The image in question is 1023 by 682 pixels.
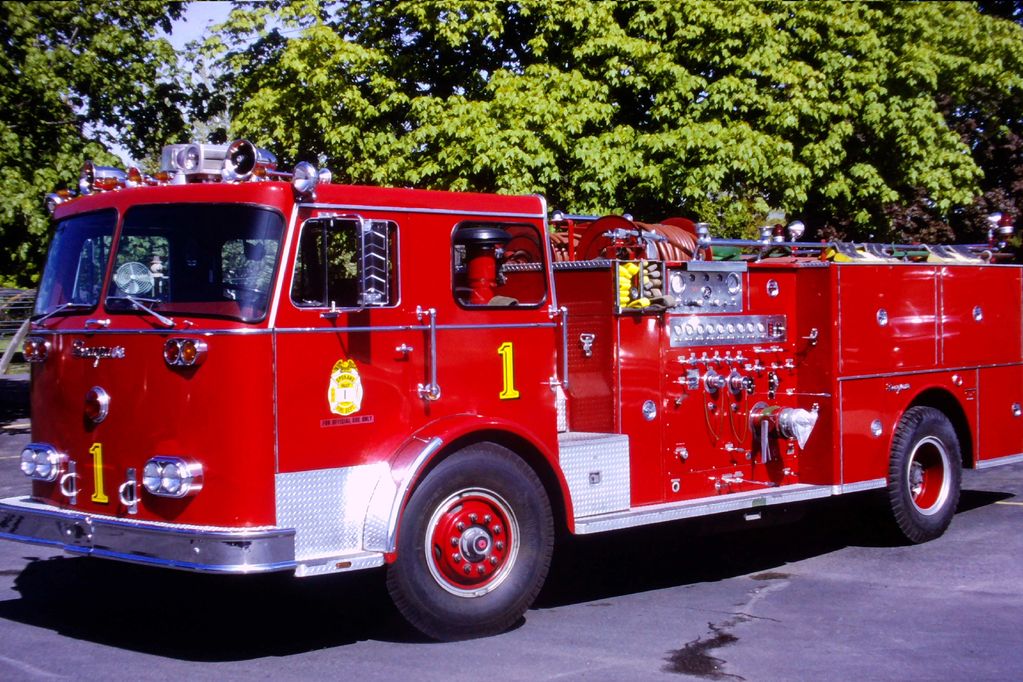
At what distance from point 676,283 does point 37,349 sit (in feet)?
13.5

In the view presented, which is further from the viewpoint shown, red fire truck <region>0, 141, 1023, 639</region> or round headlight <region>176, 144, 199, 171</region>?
round headlight <region>176, 144, 199, 171</region>

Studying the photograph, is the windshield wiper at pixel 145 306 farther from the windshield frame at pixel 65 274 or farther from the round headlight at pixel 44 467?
the round headlight at pixel 44 467

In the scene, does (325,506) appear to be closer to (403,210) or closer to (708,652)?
(403,210)

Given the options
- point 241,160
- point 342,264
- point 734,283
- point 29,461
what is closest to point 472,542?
point 342,264

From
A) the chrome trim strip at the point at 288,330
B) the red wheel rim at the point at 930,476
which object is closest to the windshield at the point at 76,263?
the chrome trim strip at the point at 288,330

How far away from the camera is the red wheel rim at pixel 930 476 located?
9.55 metres

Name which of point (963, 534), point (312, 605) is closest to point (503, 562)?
point (312, 605)

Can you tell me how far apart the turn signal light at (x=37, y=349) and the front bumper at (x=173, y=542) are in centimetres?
95

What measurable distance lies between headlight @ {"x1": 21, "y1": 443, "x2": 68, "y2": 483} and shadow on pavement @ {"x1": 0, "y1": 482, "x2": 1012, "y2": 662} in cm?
92

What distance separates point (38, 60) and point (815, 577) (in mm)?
12941

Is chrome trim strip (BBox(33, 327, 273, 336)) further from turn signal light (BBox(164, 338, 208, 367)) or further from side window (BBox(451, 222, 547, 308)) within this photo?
side window (BBox(451, 222, 547, 308))


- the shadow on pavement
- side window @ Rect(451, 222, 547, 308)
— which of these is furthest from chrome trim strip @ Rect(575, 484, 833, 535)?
side window @ Rect(451, 222, 547, 308)

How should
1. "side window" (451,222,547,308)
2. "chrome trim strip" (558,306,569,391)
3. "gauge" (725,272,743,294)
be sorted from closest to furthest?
"side window" (451,222,547,308)
"chrome trim strip" (558,306,569,391)
"gauge" (725,272,743,294)

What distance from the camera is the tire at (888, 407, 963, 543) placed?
9.14 metres
